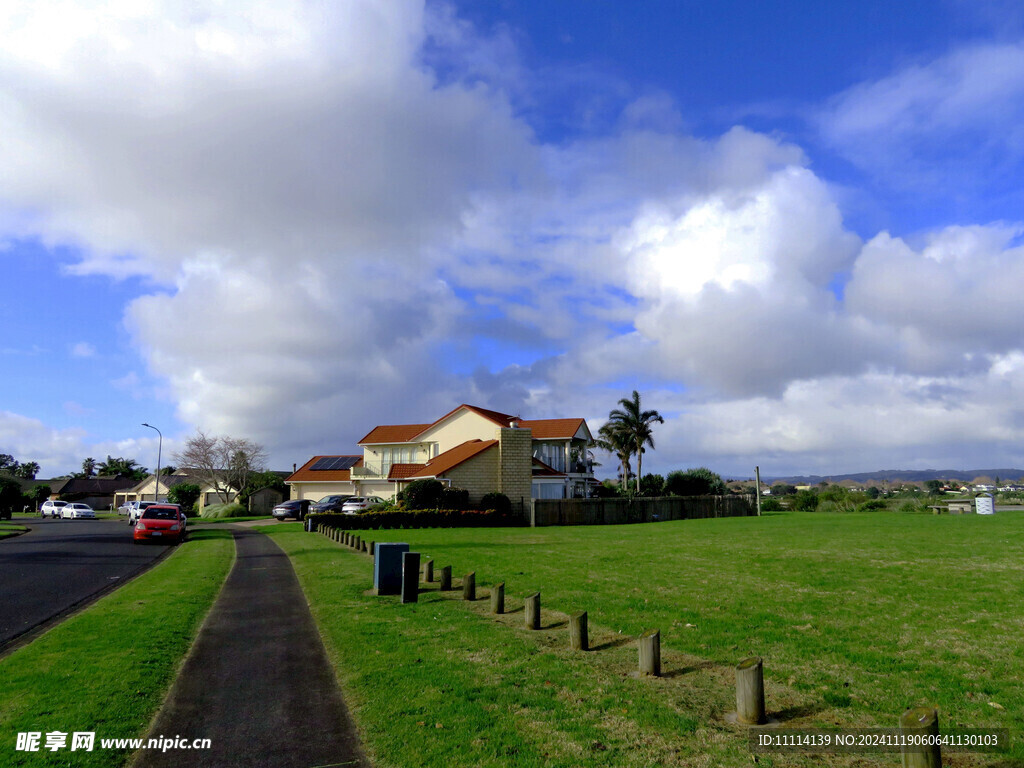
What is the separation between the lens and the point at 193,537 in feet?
113

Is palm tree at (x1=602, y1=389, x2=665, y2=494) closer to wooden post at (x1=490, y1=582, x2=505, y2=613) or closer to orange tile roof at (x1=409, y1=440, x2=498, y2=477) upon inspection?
orange tile roof at (x1=409, y1=440, x2=498, y2=477)

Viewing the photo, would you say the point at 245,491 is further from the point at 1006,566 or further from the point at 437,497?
the point at 1006,566

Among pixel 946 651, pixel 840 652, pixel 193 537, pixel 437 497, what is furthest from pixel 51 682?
pixel 437 497

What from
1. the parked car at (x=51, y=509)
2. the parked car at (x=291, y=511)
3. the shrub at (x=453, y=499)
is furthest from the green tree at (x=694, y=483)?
the parked car at (x=51, y=509)

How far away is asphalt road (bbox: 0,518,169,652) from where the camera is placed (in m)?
12.3

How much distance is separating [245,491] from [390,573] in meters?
59.7

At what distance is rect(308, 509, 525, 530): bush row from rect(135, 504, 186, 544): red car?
299 inches

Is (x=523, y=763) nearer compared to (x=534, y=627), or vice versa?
(x=523, y=763)

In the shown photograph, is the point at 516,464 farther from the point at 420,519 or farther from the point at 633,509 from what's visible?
the point at 420,519

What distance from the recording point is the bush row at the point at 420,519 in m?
36.3

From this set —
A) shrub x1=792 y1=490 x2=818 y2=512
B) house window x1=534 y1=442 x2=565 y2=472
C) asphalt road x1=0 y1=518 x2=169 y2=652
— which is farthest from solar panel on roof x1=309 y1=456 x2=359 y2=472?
shrub x1=792 y1=490 x2=818 y2=512

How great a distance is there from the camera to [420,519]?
38.0 meters

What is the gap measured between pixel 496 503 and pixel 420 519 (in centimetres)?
644

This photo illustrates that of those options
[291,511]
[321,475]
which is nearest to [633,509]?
[291,511]
